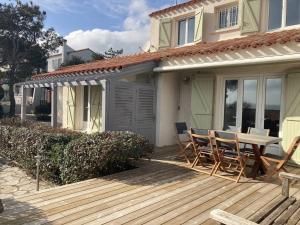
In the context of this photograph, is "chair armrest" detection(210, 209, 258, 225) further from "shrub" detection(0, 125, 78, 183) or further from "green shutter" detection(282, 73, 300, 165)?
"green shutter" detection(282, 73, 300, 165)

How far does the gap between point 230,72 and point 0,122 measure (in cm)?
810

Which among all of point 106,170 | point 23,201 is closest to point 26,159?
point 106,170

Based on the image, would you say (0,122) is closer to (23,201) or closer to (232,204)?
(23,201)

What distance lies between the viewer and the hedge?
581 cm

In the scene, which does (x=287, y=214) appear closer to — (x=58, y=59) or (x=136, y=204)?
(x=136, y=204)

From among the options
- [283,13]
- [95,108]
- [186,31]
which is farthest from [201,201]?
[186,31]

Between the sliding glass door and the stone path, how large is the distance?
18.6 feet

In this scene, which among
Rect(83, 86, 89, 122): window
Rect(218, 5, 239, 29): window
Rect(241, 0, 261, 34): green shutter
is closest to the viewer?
Rect(241, 0, 261, 34): green shutter

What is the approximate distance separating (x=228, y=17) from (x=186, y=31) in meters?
1.96

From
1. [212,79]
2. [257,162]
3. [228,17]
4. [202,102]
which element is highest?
[228,17]

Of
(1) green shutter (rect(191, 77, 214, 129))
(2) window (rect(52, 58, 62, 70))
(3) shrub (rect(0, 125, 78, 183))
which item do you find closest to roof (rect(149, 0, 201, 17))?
(1) green shutter (rect(191, 77, 214, 129))

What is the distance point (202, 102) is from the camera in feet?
31.4

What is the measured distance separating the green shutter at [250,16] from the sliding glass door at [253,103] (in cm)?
179

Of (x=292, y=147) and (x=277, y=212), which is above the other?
(x=292, y=147)
